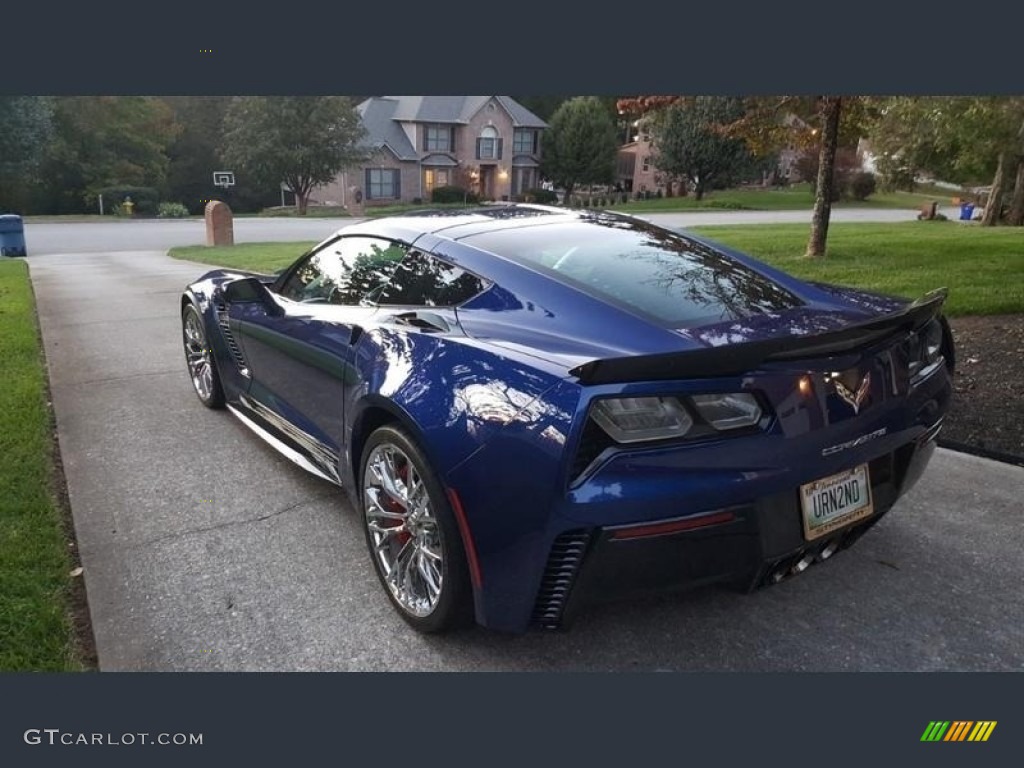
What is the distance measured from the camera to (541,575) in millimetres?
2320

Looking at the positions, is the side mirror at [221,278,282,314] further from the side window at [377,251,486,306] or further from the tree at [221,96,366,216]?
the tree at [221,96,366,216]

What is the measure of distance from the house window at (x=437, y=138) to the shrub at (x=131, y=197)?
1600 centimetres

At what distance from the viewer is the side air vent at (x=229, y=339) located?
14.8 ft

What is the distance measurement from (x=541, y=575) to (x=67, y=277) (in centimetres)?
1428

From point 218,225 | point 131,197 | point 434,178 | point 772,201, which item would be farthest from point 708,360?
point 772,201

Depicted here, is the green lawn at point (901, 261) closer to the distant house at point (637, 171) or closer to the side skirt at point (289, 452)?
the side skirt at point (289, 452)

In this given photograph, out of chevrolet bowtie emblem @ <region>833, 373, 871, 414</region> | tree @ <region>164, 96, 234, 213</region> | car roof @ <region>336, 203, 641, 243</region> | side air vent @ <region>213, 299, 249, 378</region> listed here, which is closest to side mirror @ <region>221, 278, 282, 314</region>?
side air vent @ <region>213, 299, 249, 378</region>

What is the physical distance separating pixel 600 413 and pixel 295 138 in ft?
130

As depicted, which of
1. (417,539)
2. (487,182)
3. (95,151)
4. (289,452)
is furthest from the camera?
(487,182)

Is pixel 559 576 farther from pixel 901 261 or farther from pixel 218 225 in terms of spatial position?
pixel 218 225

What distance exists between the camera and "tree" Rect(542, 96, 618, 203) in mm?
49438

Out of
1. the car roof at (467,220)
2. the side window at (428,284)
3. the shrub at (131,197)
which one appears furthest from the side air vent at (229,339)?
the shrub at (131,197)

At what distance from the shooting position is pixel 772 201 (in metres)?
48.8

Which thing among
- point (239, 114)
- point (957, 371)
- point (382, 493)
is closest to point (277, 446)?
point (382, 493)
